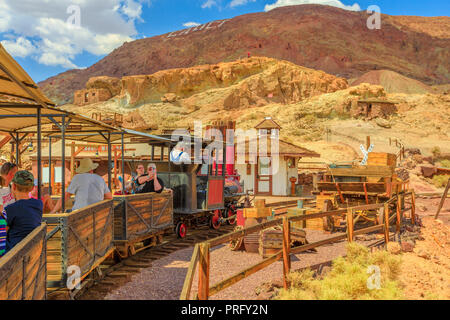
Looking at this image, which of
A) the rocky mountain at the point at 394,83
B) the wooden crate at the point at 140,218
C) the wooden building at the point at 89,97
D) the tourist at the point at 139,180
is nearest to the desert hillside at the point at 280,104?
the rocky mountain at the point at 394,83

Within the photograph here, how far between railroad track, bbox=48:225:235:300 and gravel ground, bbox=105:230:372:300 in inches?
7.0

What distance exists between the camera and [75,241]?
197 inches

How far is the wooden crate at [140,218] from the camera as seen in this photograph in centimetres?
718

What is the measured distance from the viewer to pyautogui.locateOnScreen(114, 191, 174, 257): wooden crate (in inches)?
283

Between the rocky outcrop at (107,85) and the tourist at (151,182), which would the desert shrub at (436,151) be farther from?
the rocky outcrop at (107,85)

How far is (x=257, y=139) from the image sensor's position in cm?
2470

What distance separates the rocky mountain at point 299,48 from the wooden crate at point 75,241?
93649 millimetres

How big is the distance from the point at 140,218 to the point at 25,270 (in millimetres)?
4676

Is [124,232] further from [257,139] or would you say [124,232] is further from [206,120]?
[206,120]

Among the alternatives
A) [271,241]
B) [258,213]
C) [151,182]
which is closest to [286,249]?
[271,241]

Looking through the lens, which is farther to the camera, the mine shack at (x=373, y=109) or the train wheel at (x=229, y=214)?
the mine shack at (x=373, y=109)

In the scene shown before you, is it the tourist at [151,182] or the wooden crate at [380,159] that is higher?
the wooden crate at [380,159]

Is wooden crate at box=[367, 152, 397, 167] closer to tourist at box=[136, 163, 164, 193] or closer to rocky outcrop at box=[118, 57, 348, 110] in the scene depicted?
tourist at box=[136, 163, 164, 193]

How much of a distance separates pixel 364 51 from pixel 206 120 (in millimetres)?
78345
